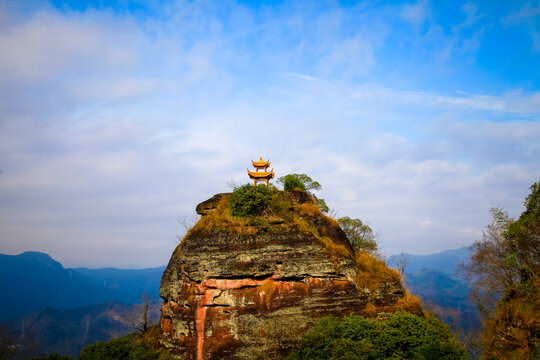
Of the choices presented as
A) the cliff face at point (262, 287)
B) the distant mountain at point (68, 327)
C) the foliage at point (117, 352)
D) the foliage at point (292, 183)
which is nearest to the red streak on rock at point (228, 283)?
the cliff face at point (262, 287)

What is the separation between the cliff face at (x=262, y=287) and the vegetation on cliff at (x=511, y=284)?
23.1ft

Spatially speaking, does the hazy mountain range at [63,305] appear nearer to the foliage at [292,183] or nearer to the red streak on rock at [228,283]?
the foliage at [292,183]

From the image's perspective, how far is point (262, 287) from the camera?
2148 centimetres

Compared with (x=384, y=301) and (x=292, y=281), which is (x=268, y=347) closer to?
(x=292, y=281)

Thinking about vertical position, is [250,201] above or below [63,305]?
above

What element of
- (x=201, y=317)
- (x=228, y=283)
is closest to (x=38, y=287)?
(x=201, y=317)

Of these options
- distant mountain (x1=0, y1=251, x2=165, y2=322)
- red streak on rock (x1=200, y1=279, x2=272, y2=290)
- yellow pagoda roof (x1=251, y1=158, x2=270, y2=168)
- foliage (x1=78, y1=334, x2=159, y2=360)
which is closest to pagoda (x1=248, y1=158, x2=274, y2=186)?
yellow pagoda roof (x1=251, y1=158, x2=270, y2=168)

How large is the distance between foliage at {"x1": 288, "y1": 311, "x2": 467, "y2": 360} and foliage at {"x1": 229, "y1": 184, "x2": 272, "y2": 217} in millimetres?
8905

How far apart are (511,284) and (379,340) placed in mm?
12546

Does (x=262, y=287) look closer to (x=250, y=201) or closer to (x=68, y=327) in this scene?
(x=250, y=201)

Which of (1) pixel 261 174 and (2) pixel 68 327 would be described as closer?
(1) pixel 261 174

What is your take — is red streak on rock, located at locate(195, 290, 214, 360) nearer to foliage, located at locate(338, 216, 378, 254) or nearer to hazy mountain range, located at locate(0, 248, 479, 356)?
foliage, located at locate(338, 216, 378, 254)

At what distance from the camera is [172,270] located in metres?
25.4

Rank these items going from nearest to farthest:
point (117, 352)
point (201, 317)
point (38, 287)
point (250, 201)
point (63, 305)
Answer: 1. point (201, 317)
2. point (117, 352)
3. point (250, 201)
4. point (63, 305)
5. point (38, 287)
